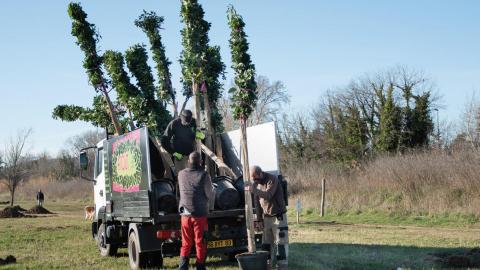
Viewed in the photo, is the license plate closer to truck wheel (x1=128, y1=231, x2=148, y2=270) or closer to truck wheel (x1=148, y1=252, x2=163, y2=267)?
truck wheel (x1=148, y1=252, x2=163, y2=267)

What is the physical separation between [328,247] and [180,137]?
515cm

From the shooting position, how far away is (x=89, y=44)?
1532 cm

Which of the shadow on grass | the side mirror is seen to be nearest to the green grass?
the shadow on grass

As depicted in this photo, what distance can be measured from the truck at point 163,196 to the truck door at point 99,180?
185 centimetres

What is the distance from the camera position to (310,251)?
13.3 metres

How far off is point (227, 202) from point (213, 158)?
1.42 meters

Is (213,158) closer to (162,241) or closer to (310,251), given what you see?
(162,241)

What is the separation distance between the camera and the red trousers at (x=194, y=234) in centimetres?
912

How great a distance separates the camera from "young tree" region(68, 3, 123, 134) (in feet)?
49.4

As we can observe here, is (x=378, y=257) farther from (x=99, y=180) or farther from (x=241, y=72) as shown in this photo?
(x=99, y=180)

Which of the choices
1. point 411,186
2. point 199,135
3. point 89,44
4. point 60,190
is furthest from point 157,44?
point 60,190

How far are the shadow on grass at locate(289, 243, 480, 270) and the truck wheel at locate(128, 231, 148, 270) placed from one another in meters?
2.77

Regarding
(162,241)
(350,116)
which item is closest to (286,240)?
(162,241)

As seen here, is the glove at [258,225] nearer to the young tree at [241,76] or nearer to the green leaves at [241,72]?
the young tree at [241,76]
